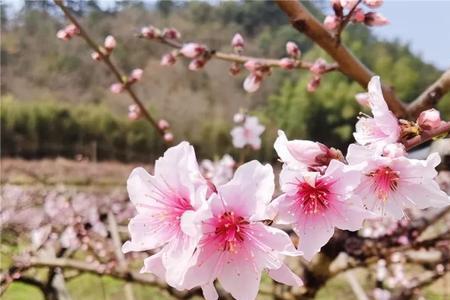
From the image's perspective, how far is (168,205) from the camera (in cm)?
48

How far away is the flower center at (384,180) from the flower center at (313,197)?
4 cm

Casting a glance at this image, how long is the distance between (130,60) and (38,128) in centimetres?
238

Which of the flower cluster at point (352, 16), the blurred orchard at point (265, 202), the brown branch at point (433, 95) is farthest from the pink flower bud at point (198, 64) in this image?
the brown branch at point (433, 95)

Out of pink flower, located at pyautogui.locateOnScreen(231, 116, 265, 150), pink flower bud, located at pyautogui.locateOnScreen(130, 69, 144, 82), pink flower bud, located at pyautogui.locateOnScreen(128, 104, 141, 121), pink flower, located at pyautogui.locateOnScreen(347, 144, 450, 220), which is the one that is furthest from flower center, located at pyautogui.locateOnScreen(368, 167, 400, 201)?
pink flower, located at pyautogui.locateOnScreen(231, 116, 265, 150)

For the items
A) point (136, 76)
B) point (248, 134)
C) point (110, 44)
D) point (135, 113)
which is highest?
point (110, 44)

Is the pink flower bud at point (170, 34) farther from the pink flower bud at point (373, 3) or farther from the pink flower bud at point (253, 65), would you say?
the pink flower bud at point (373, 3)

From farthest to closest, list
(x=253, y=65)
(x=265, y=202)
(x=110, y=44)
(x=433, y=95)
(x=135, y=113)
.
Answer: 1. (x=135, y=113)
2. (x=110, y=44)
3. (x=253, y=65)
4. (x=433, y=95)
5. (x=265, y=202)

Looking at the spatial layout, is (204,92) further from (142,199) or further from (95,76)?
(142,199)

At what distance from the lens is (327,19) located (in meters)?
0.90

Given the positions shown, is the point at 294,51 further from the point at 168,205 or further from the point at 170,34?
the point at 168,205

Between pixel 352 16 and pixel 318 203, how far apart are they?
45 cm

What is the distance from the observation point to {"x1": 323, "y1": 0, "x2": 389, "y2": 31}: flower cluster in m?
0.83

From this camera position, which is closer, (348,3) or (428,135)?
(428,135)

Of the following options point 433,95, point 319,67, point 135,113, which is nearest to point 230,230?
point 433,95
